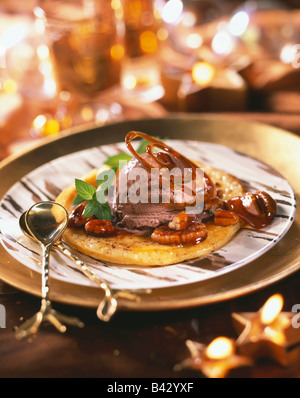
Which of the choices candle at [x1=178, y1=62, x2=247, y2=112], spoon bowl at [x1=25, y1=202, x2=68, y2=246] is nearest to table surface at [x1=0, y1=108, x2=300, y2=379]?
spoon bowl at [x1=25, y1=202, x2=68, y2=246]

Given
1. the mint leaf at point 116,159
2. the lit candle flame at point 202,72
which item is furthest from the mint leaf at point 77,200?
the lit candle flame at point 202,72

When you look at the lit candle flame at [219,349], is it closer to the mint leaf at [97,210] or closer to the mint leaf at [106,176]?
the mint leaf at [97,210]
